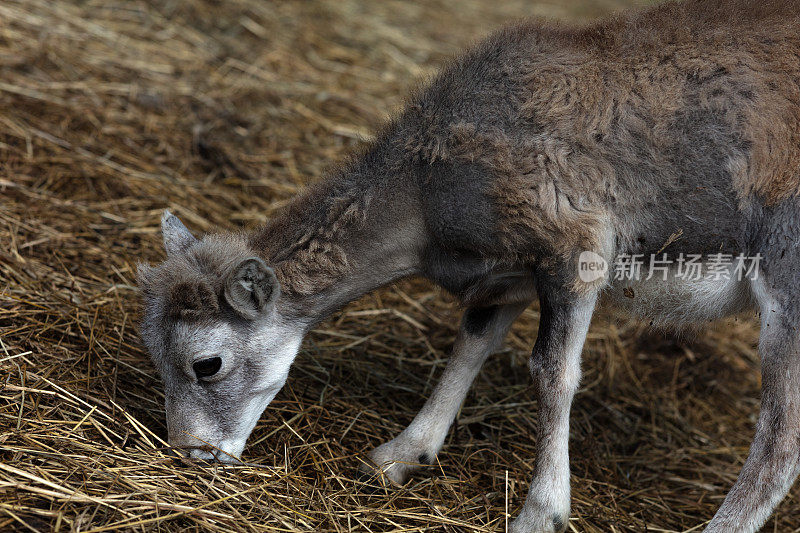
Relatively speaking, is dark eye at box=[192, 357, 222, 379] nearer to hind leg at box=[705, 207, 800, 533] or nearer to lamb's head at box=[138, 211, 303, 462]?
lamb's head at box=[138, 211, 303, 462]

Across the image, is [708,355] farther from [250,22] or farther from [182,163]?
[250,22]

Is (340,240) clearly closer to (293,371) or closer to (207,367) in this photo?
(207,367)

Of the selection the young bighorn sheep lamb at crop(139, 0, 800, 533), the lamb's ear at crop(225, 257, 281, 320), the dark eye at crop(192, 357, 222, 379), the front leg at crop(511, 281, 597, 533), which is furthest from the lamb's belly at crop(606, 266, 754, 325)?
the dark eye at crop(192, 357, 222, 379)

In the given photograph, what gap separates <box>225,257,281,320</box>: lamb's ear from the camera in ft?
12.7

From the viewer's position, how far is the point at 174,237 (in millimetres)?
4379

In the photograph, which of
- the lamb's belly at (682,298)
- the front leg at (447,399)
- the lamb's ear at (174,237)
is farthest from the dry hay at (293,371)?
the lamb's ear at (174,237)

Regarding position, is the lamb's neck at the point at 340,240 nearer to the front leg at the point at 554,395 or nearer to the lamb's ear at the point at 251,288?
the lamb's ear at the point at 251,288

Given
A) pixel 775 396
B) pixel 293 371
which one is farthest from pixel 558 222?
pixel 293 371

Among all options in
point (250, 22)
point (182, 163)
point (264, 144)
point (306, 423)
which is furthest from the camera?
point (250, 22)

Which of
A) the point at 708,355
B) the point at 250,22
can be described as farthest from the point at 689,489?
the point at 250,22

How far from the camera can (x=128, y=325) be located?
4.90 metres

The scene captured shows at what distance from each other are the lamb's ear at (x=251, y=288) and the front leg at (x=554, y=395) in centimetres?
148

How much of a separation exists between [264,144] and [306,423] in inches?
148

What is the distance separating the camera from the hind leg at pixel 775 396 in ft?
12.4
